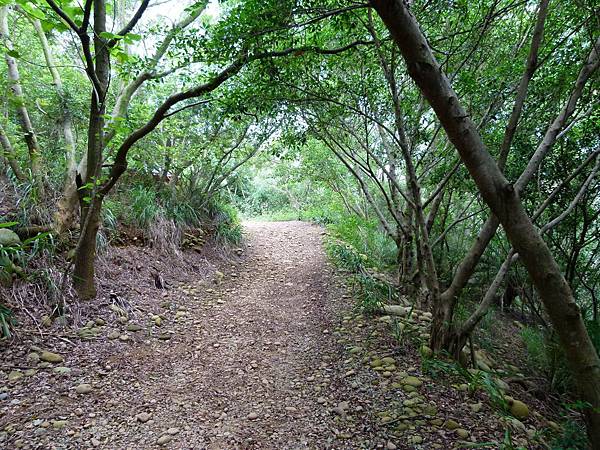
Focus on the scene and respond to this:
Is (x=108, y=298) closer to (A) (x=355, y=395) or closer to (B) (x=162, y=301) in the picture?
(B) (x=162, y=301)

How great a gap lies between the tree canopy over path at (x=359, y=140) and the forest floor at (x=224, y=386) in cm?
28

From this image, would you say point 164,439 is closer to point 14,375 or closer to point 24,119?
point 14,375

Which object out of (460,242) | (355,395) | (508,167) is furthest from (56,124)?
(460,242)

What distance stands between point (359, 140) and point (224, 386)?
11.5ft

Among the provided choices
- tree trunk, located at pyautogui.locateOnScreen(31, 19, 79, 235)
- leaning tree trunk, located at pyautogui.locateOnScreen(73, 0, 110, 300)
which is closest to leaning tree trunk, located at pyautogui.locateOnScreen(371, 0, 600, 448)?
leaning tree trunk, located at pyautogui.locateOnScreen(73, 0, 110, 300)

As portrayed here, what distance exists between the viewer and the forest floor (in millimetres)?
2270

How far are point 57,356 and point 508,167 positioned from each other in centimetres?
555

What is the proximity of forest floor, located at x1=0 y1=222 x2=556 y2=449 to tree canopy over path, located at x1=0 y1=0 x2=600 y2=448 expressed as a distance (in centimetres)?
28

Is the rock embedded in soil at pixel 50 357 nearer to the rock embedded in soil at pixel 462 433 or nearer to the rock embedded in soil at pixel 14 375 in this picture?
the rock embedded in soil at pixel 14 375

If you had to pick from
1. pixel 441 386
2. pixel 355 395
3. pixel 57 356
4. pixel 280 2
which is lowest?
pixel 57 356

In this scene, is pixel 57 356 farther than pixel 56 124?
No

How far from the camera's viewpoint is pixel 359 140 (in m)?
4.65

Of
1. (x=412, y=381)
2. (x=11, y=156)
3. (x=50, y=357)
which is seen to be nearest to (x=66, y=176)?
(x=11, y=156)

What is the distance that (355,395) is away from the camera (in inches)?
108
